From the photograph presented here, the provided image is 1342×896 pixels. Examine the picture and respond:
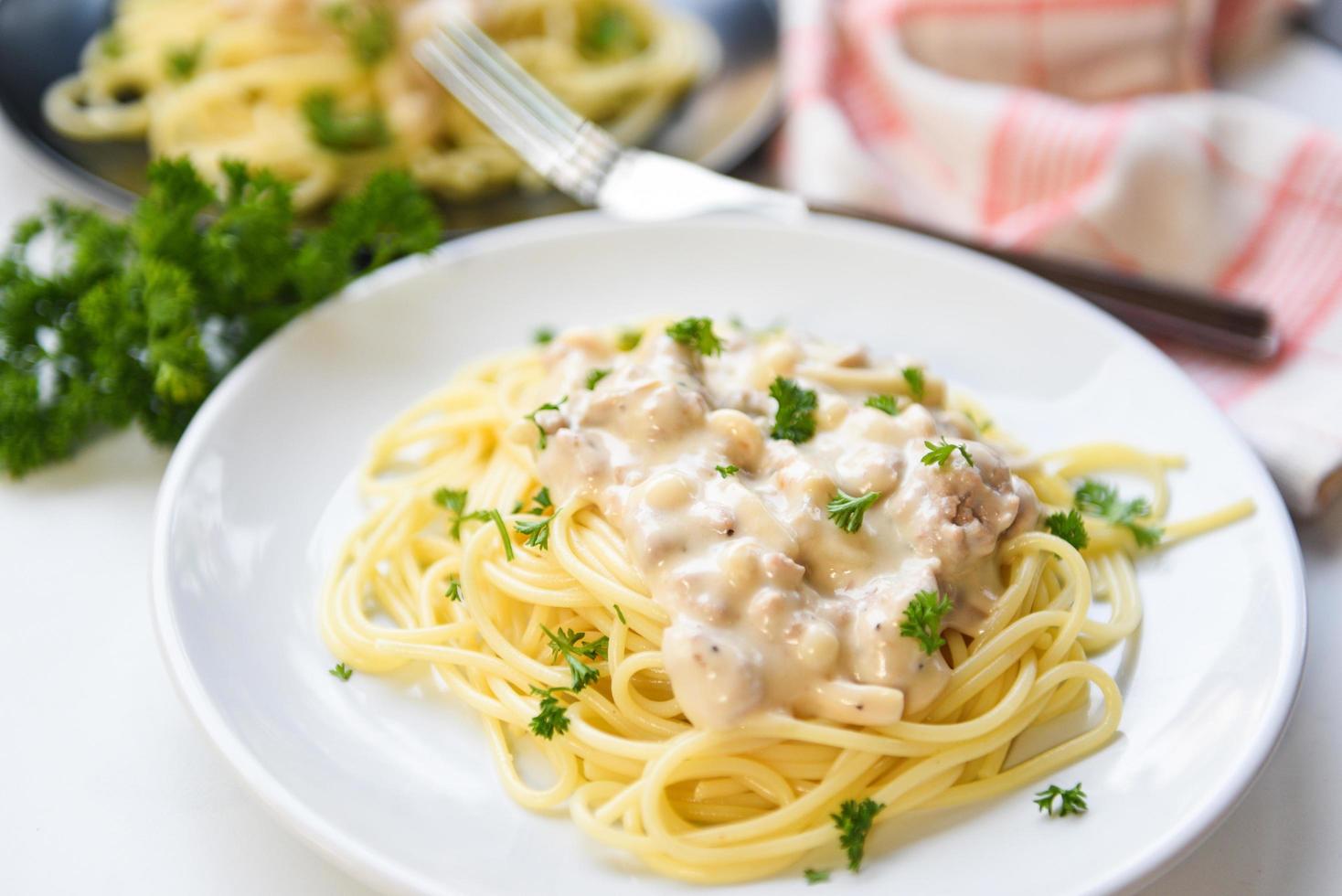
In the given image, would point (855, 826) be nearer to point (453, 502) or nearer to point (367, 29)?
point (453, 502)

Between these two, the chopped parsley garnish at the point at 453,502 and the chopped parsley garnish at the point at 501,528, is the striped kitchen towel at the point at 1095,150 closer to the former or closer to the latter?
the chopped parsley garnish at the point at 453,502

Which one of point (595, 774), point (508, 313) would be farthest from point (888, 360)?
point (595, 774)

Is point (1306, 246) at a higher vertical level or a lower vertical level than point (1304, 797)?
higher

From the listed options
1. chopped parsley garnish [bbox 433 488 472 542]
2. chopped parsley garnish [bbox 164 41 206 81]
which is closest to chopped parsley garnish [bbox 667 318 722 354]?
chopped parsley garnish [bbox 433 488 472 542]

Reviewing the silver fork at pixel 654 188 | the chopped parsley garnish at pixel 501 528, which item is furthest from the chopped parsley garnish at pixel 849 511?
the silver fork at pixel 654 188

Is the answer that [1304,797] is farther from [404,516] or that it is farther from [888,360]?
[404,516]

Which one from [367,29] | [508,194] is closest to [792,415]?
[508,194]

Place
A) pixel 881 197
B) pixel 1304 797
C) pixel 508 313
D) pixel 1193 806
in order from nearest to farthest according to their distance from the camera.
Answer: pixel 1193 806, pixel 1304 797, pixel 508 313, pixel 881 197
